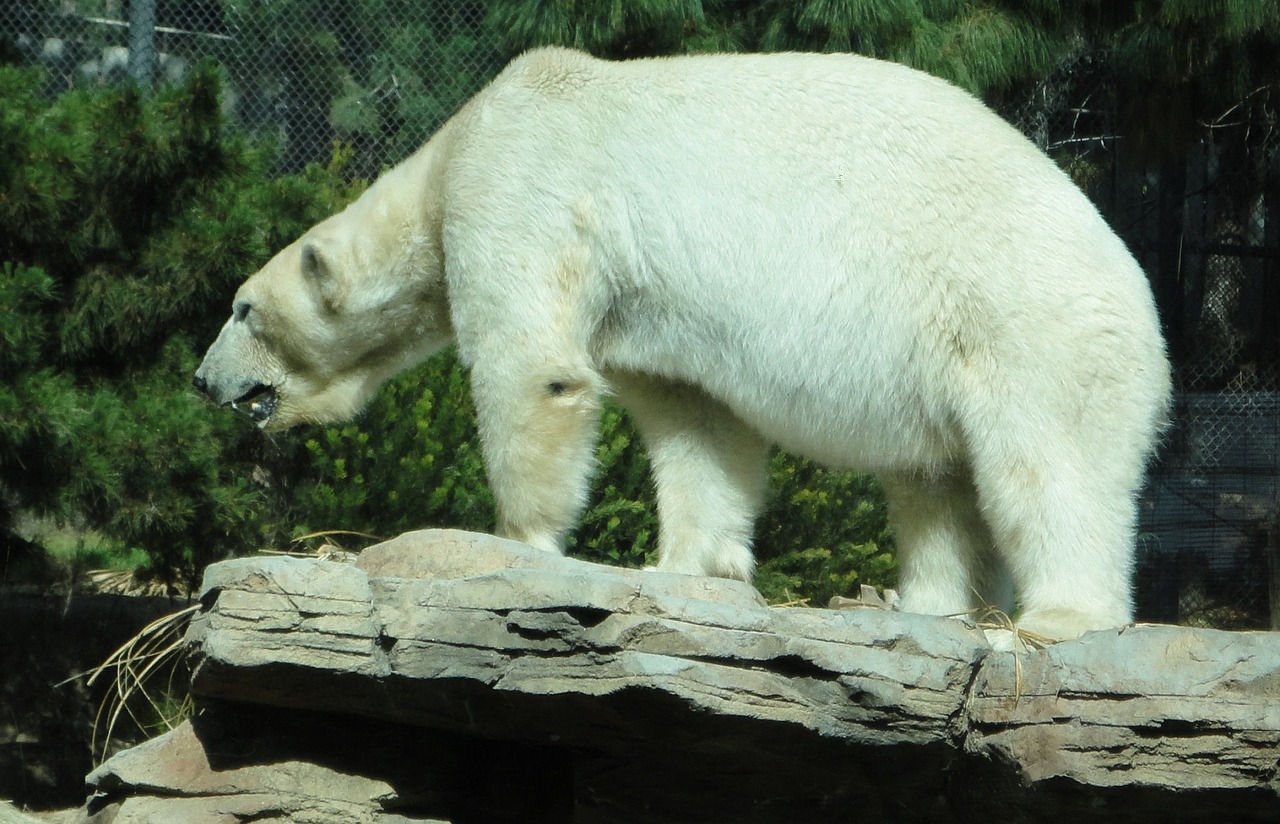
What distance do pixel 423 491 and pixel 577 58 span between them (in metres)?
2.31

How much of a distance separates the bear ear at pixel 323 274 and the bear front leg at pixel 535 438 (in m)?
0.74

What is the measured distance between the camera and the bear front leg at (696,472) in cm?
439

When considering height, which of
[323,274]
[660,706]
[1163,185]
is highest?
[1163,185]

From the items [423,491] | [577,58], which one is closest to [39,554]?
[423,491]

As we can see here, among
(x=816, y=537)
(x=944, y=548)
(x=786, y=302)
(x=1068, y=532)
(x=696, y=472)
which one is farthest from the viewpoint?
(x=816, y=537)

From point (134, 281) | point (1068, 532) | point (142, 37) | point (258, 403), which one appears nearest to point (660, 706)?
point (1068, 532)

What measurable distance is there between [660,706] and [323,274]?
199cm

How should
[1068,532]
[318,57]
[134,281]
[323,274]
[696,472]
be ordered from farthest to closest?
[318,57], [134,281], [323,274], [696,472], [1068,532]

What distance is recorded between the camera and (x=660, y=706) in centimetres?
322

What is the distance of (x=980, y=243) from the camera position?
368 cm

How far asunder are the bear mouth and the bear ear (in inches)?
17.0

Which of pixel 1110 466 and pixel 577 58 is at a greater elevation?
pixel 577 58

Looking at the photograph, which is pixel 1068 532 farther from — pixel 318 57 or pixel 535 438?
pixel 318 57

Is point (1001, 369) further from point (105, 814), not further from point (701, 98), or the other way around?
point (105, 814)
